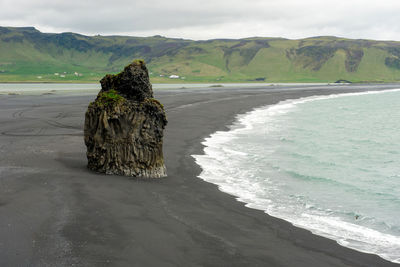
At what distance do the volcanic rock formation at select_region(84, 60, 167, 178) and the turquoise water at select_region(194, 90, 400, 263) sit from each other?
2.90 meters

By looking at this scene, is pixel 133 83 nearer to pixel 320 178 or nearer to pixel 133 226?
pixel 133 226

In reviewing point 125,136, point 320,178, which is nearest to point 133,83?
point 125,136

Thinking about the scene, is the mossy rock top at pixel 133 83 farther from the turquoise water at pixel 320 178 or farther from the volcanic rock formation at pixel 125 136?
the turquoise water at pixel 320 178

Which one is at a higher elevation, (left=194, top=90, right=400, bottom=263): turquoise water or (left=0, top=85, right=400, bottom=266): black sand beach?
(left=0, top=85, right=400, bottom=266): black sand beach

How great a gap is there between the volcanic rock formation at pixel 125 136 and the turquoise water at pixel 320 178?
2.90 meters

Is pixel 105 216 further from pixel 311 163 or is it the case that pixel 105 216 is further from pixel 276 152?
pixel 276 152

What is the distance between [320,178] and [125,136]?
938 cm

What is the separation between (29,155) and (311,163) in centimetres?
1454

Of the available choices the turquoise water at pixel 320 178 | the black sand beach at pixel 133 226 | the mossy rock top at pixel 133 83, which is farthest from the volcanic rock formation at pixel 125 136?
the turquoise water at pixel 320 178

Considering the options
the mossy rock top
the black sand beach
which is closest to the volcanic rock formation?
the mossy rock top

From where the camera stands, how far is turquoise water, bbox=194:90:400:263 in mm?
12172

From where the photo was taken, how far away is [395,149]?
2858 cm

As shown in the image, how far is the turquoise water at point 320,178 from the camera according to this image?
12.2 meters

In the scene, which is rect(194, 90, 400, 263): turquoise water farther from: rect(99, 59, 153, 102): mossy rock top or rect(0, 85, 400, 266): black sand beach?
rect(99, 59, 153, 102): mossy rock top
